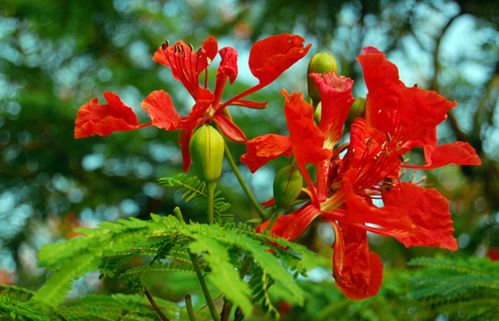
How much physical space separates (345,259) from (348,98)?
0.95ft

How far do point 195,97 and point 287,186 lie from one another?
32cm

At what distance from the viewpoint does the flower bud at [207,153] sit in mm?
1030

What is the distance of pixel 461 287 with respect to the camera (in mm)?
1250

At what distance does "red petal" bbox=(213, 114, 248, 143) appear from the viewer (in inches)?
43.9

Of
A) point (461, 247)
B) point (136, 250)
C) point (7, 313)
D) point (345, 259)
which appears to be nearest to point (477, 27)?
point (461, 247)

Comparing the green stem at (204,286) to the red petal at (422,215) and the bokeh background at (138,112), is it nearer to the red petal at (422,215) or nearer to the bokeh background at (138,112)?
the red petal at (422,215)

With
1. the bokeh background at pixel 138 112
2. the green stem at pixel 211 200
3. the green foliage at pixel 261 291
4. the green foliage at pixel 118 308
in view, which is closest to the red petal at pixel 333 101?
the green stem at pixel 211 200

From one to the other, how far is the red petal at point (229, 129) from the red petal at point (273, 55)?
0.36ft

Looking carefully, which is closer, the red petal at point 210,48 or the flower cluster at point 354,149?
A: the flower cluster at point 354,149

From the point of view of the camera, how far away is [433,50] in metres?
3.03

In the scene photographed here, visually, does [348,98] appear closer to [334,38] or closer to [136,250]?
[136,250]

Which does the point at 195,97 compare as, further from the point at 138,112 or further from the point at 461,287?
the point at 138,112

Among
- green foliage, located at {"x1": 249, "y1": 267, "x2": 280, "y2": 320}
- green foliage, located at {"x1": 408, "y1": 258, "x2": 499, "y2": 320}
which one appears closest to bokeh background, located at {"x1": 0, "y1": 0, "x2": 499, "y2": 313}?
green foliage, located at {"x1": 408, "y1": 258, "x2": 499, "y2": 320}

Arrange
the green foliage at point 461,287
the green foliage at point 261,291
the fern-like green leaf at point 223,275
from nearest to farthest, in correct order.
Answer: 1. the fern-like green leaf at point 223,275
2. the green foliage at point 261,291
3. the green foliage at point 461,287
